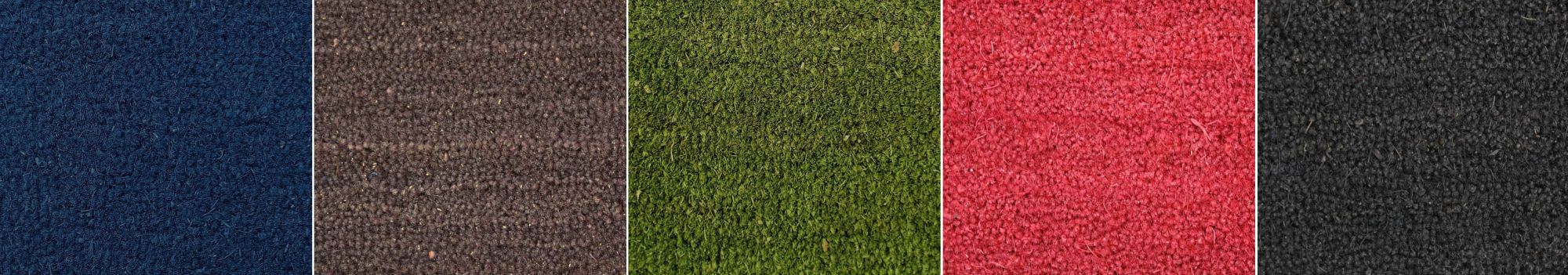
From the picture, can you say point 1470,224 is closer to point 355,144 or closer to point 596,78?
point 596,78

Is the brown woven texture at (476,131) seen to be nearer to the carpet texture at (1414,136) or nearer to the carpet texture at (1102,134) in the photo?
the carpet texture at (1102,134)

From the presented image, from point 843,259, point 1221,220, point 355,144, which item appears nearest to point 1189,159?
point 1221,220

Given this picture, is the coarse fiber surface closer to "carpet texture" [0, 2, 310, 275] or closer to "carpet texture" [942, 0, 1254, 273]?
"carpet texture" [942, 0, 1254, 273]

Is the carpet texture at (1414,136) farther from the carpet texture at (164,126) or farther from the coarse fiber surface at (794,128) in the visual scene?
the carpet texture at (164,126)

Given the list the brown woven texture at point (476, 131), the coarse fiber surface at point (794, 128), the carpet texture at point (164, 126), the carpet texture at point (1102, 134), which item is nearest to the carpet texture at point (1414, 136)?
the carpet texture at point (1102, 134)

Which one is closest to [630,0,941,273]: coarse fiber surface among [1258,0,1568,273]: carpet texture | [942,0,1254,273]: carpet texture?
[942,0,1254,273]: carpet texture
